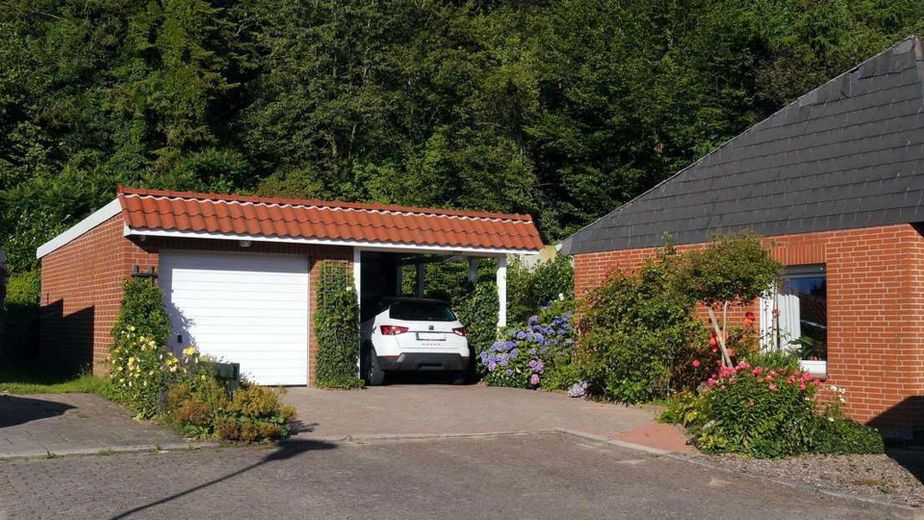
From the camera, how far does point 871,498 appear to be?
30.2 feet

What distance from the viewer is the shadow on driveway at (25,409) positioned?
1244 cm

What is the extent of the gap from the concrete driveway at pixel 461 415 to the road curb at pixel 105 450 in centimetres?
142

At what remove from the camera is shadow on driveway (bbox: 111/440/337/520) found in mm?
8359

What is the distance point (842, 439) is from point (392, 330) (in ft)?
26.2

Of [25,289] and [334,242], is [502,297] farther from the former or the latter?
[25,289]

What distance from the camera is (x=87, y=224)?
17.5 m

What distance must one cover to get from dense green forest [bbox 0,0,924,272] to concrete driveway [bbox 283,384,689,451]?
68.7 ft

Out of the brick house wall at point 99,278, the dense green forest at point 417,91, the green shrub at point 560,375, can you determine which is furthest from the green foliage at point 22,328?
the dense green forest at point 417,91

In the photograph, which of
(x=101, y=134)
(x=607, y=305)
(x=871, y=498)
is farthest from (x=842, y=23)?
(x=871, y=498)

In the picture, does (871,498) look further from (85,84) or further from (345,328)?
(85,84)

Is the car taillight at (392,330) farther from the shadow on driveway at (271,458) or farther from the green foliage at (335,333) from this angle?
the shadow on driveway at (271,458)

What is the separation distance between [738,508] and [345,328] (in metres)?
9.17

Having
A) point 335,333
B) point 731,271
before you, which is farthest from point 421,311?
point 731,271

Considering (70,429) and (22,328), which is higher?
(22,328)
